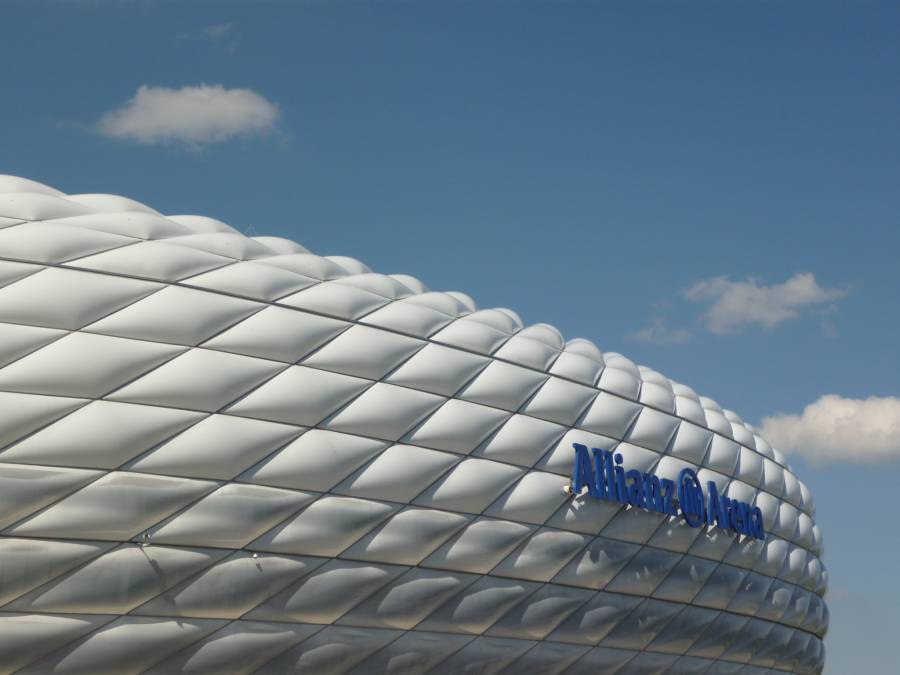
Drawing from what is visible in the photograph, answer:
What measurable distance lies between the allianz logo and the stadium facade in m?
0.09

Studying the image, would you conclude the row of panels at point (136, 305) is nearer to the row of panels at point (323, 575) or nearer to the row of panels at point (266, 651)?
the row of panels at point (323, 575)

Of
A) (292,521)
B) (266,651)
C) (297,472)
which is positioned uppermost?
(297,472)

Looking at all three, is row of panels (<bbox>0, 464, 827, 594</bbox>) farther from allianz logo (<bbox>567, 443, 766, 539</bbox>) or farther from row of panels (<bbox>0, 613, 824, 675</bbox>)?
row of panels (<bbox>0, 613, 824, 675</bbox>)

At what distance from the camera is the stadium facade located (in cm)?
2041

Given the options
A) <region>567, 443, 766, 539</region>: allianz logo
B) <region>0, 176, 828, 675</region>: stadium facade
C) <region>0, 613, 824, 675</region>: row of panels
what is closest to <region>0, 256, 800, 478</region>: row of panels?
<region>0, 176, 828, 675</region>: stadium facade

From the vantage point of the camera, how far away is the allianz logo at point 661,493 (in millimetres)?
28125

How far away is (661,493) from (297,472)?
11987 millimetres

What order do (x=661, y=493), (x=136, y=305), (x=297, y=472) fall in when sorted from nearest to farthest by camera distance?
1. (x=136, y=305)
2. (x=297, y=472)
3. (x=661, y=493)

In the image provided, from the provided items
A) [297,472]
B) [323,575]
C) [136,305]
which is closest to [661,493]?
[323,575]

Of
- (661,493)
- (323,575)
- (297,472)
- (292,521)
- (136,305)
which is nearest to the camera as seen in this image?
(136,305)

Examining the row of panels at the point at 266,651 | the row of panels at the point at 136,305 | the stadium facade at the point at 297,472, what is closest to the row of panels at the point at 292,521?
the stadium facade at the point at 297,472

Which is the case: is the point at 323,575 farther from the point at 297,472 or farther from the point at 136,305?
the point at 136,305

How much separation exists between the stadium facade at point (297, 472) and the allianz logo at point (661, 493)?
0.29ft

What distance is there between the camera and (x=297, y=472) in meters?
22.6
